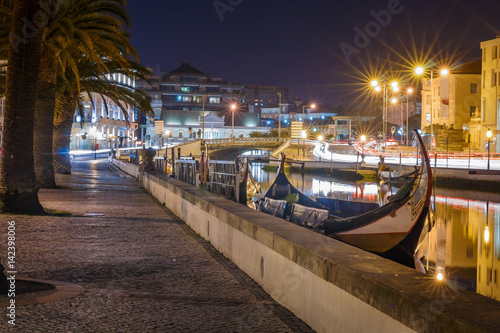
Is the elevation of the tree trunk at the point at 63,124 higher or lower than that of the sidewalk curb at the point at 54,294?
higher

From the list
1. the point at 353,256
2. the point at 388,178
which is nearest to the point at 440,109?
the point at 388,178

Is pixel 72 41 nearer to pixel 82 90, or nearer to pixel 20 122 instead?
pixel 20 122

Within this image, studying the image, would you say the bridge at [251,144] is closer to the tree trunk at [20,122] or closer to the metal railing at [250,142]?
the metal railing at [250,142]

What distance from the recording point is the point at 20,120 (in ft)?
46.5

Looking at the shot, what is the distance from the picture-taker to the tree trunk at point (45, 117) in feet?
65.3

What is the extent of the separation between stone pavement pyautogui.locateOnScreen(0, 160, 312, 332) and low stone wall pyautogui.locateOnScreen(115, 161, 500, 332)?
0.91ft

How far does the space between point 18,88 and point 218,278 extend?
8.43 m

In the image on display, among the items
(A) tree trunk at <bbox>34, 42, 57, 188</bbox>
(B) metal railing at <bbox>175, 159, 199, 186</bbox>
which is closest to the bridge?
(B) metal railing at <bbox>175, 159, 199, 186</bbox>

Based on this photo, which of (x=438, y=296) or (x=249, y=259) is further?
(x=249, y=259)

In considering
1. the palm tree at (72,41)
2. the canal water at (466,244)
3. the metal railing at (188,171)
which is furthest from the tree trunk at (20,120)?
the canal water at (466,244)

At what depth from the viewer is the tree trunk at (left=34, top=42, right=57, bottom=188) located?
1989 cm

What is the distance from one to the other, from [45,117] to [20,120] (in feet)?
24.6

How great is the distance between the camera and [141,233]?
40.4 ft

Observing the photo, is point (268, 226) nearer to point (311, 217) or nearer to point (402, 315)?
point (402, 315)
